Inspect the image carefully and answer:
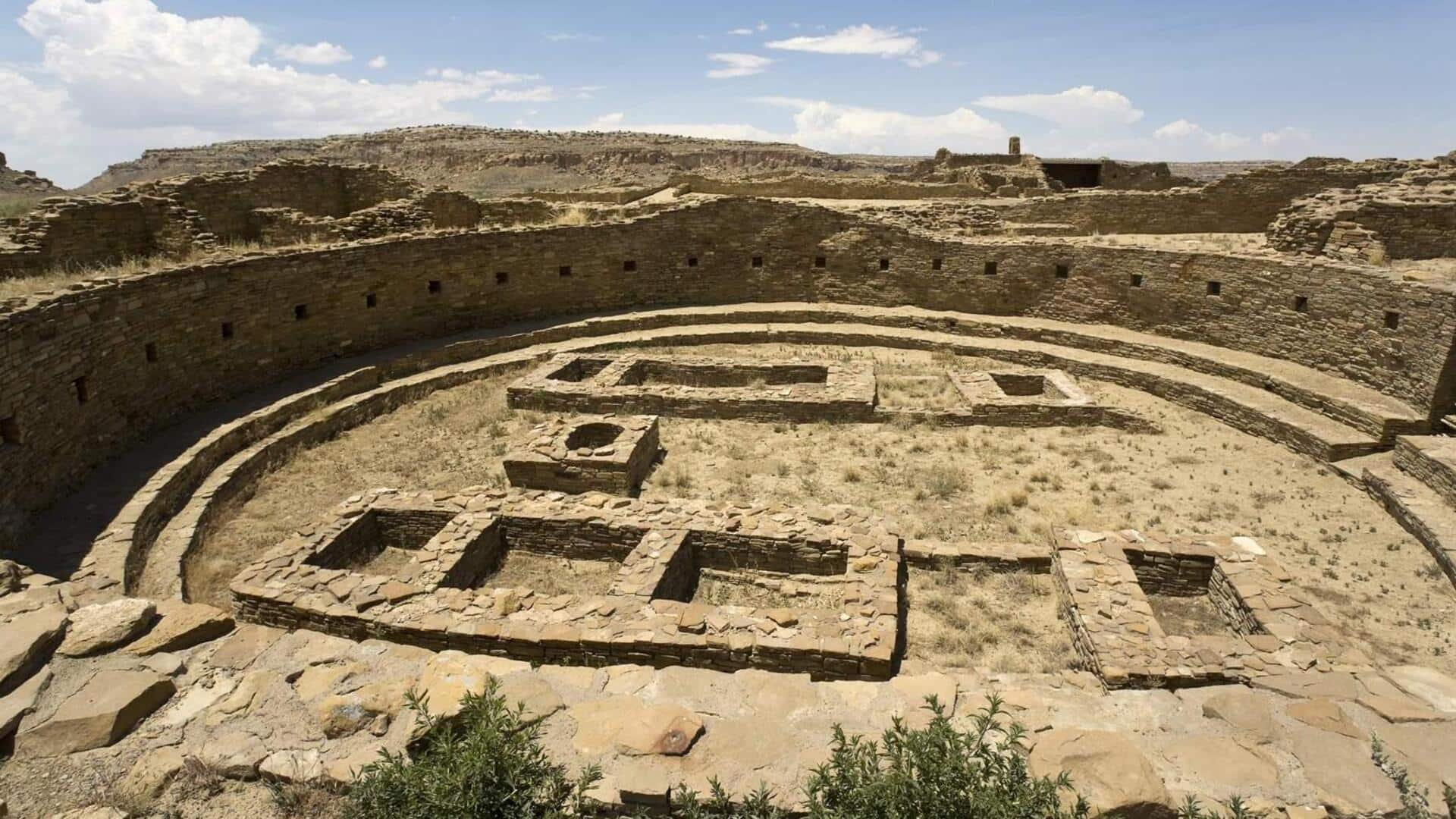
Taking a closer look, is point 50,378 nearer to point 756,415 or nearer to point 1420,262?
point 756,415

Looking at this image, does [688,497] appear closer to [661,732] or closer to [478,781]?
[661,732]

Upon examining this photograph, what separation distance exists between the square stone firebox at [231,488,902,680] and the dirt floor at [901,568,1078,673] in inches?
14.5

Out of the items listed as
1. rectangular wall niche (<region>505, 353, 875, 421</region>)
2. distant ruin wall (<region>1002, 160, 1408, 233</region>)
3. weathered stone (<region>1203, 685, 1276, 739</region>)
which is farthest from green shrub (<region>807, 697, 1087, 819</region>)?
distant ruin wall (<region>1002, 160, 1408, 233</region>)

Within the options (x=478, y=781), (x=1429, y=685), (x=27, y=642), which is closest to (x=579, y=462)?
(x=27, y=642)

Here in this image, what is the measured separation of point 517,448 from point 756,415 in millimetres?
3916

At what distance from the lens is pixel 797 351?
15.8 metres

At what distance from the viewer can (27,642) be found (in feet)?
14.6

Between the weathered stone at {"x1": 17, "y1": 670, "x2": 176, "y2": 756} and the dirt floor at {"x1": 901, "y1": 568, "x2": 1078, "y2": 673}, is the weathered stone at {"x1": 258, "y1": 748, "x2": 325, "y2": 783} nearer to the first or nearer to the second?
the weathered stone at {"x1": 17, "y1": 670, "x2": 176, "y2": 756}

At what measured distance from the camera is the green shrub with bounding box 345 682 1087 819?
3.38 meters

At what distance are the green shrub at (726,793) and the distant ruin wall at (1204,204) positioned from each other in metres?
19.0

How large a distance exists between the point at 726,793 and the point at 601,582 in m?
4.20

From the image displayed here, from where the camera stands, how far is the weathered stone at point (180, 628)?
479 cm

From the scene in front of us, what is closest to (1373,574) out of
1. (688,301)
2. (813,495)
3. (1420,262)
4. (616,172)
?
(813,495)

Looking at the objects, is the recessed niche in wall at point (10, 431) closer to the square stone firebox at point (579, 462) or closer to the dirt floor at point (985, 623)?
the square stone firebox at point (579, 462)
